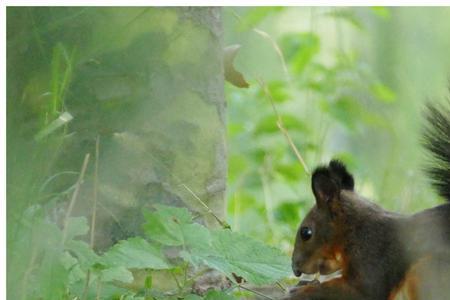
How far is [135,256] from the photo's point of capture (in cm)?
214

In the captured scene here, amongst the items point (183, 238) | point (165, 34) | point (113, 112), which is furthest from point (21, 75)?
point (183, 238)

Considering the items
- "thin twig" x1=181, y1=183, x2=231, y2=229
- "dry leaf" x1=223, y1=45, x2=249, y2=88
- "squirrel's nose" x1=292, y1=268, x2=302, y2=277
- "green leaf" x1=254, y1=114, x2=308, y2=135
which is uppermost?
"dry leaf" x1=223, y1=45, x2=249, y2=88

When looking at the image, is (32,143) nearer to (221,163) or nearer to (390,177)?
(221,163)

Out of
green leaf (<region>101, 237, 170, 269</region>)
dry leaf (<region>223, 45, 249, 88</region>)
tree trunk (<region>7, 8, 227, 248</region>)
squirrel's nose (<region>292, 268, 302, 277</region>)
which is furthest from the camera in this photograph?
dry leaf (<region>223, 45, 249, 88</region>)

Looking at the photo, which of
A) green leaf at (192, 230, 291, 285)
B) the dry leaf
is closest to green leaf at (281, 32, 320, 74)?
the dry leaf

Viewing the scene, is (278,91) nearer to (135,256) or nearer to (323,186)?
(323,186)

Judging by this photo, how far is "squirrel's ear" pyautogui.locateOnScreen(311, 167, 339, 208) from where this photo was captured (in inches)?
112

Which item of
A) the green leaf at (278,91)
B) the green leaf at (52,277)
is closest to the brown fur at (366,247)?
the green leaf at (52,277)

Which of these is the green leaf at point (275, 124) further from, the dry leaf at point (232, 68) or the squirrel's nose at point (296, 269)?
the squirrel's nose at point (296, 269)

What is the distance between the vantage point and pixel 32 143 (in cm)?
217

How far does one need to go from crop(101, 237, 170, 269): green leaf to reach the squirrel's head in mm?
773

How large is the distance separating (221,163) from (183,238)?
2.43ft

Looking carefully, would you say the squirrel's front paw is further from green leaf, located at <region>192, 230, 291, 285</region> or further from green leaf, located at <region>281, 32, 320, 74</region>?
green leaf, located at <region>281, 32, 320, 74</region>

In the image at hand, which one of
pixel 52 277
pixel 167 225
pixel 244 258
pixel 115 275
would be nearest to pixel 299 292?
pixel 244 258
